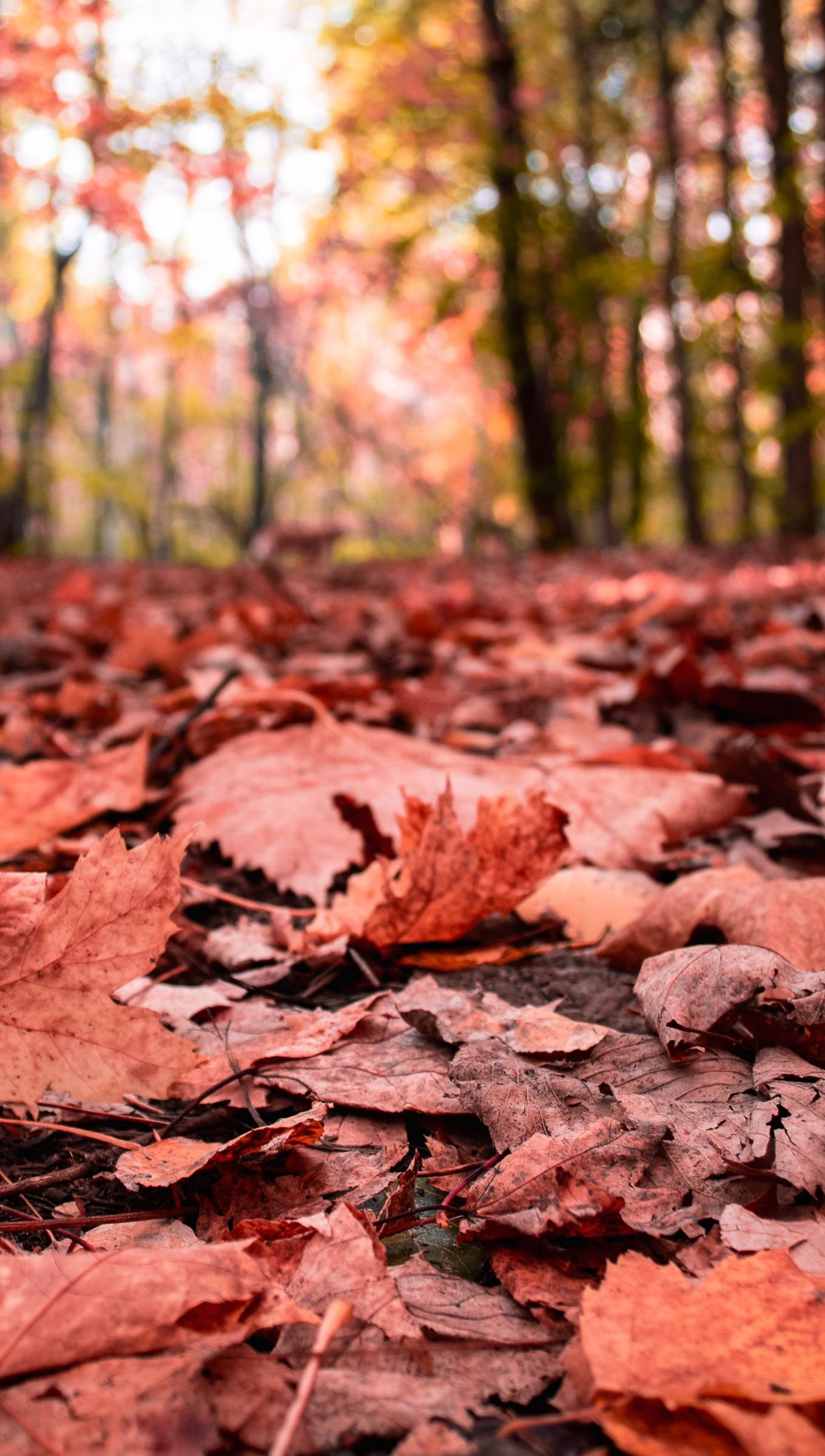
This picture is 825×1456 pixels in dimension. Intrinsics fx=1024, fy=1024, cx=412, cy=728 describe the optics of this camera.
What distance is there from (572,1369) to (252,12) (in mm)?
22116

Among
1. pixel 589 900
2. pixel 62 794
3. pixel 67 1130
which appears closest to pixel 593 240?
pixel 62 794

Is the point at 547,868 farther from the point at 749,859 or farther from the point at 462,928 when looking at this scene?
the point at 749,859

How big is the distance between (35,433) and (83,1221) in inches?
555

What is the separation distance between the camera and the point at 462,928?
1282 mm

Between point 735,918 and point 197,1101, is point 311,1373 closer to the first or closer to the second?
point 197,1101

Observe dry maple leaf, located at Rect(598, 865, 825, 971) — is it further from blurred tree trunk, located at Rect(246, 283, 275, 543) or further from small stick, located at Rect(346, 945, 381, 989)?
blurred tree trunk, located at Rect(246, 283, 275, 543)

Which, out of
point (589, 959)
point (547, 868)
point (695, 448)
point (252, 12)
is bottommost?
point (589, 959)

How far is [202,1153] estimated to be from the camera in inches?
35.1

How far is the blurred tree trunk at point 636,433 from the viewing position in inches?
471

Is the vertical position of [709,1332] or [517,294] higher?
[517,294]

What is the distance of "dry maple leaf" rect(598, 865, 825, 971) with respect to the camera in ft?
3.65

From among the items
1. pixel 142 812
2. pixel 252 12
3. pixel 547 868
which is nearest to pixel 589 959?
pixel 547 868

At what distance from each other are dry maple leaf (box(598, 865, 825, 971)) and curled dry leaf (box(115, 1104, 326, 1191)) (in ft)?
1.55

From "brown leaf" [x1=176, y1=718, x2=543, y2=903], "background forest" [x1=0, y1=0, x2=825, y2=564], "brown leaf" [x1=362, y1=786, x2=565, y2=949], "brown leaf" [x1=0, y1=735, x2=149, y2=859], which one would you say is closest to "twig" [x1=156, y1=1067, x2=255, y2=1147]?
"brown leaf" [x1=362, y1=786, x2=565, y2=949]
